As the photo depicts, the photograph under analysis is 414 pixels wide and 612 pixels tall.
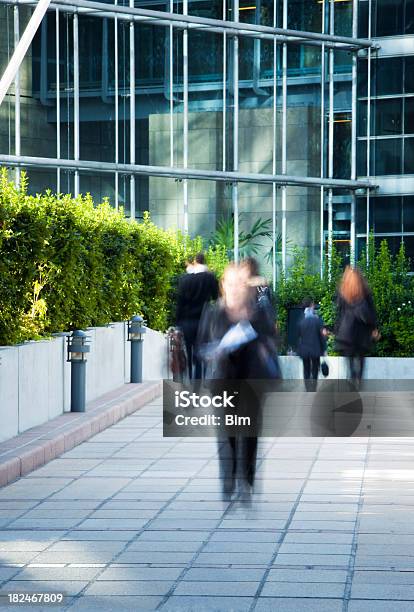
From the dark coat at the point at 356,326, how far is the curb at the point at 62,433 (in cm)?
274

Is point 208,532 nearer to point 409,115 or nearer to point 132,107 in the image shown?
point 132,107

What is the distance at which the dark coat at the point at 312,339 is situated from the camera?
2148cm

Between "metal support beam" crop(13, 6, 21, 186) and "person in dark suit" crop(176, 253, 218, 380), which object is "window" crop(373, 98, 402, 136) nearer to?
"metal support beam" crop(13, 6, 21, 186)

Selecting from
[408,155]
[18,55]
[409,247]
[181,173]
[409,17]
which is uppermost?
[409,17]

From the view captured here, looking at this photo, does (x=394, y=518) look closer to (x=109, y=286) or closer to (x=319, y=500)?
(x=319, y=500)

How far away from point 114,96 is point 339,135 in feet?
20.5

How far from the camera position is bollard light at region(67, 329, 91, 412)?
14578 mm

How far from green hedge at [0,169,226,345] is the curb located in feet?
3.20

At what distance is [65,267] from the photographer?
1559 cm

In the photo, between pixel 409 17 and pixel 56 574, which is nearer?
pixel 56 574

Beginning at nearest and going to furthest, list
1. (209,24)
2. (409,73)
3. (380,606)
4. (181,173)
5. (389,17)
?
1. (380,606)
2. (181,173)
3. (209,24)
4. (409,73)
5. (389,17)

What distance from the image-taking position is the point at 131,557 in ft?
26.3

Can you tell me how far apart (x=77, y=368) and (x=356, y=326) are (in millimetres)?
3165

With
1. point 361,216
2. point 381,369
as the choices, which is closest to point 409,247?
point 361,216
